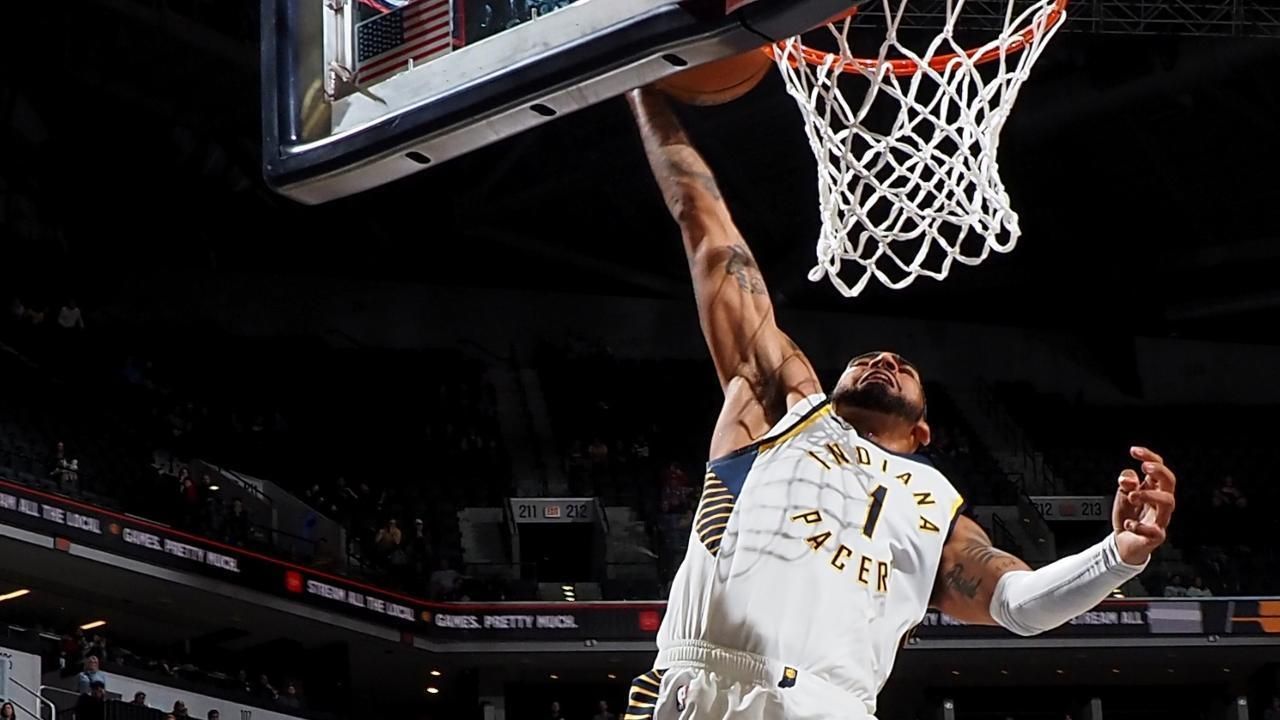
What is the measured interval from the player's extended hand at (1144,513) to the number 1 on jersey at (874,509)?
0.56 meters

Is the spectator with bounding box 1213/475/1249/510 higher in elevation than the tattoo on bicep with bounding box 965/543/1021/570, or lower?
higher

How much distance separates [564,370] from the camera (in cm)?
2220

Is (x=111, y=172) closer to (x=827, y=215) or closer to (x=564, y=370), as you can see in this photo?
(x=564, y=370)

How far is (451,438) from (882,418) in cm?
1598

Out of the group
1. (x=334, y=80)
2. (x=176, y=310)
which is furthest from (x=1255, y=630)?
(x=334, y=80)

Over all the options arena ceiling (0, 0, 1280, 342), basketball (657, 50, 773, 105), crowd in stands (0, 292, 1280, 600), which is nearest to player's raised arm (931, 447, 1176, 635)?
basketball (657, 50, 773, 105)

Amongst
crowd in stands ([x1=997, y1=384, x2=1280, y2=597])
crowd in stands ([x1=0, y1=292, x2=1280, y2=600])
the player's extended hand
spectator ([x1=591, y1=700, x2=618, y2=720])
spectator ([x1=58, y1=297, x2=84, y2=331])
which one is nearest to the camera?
the player's extended hand

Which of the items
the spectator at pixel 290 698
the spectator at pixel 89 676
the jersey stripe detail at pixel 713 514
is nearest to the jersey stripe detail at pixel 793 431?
the jersey stripe detail at pixel 713 514

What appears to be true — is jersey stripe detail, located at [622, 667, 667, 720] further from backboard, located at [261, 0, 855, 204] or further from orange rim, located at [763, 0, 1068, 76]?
orange rim, located at [763, 0, 1068, 76]

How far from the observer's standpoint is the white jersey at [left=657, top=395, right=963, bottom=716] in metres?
4.34

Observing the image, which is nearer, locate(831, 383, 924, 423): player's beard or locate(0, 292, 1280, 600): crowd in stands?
locate(831, 383, 924, 423): player's beard

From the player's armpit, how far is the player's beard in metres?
0.29

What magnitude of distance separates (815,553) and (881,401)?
0.52 m

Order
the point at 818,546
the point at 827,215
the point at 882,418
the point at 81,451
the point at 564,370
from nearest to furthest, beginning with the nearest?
1. the point at 818,546
2. the point at 882,418
3. the point at 827,215
4. the point at 81,451
5. the point at 564,370
